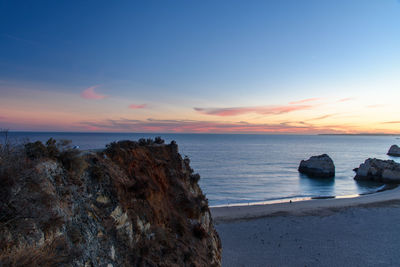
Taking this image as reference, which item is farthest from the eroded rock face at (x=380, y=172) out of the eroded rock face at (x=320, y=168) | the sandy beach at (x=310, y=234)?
the sandy beach at (x=310, y=234)

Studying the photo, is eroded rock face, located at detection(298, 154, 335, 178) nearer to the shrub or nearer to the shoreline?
the shoreline

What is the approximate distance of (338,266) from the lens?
48.3 ft

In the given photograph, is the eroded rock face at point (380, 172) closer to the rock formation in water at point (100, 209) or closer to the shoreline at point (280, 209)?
the shoreline at point (280, 209)

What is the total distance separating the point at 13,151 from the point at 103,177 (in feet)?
8.78

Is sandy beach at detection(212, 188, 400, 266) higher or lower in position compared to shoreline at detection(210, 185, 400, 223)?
higher

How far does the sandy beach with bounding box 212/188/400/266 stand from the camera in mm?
15641

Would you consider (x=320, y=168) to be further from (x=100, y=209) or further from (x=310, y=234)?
(x=100, y=209)

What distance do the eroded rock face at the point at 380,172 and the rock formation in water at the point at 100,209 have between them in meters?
47.4

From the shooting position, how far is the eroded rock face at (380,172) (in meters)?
44.8

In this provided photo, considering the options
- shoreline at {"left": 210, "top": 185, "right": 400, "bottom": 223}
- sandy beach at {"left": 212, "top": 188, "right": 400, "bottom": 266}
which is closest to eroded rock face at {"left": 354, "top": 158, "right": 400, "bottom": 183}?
shoreline at {"left": 210, "top": 185, "right": 400, "bottom": 223}

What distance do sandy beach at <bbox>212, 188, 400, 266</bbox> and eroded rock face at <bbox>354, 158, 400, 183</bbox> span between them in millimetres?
21194

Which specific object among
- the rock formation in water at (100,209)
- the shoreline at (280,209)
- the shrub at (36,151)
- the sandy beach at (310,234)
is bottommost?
the shoreline at (280,209)

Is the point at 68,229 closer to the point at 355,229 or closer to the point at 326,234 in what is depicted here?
the point at 326,234

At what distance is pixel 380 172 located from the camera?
4650cm
